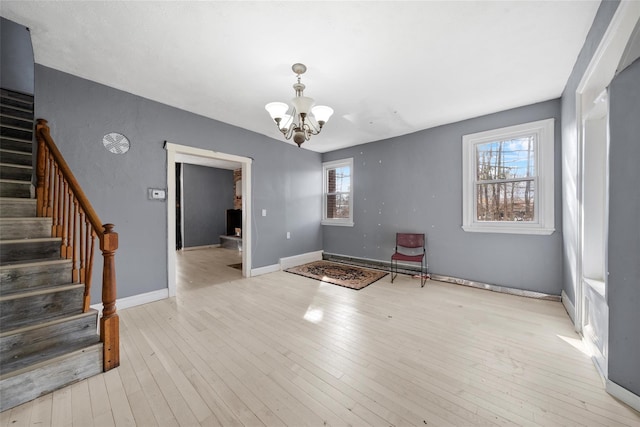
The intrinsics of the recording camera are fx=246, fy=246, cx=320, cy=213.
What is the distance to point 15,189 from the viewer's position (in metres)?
2.30

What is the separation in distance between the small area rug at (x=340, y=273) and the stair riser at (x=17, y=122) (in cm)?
371

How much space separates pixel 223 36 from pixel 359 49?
114 centimetres

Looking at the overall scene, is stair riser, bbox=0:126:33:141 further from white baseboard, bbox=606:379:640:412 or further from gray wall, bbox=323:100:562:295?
white baseboard, bbox=606:379:640:412

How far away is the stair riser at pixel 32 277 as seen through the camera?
5.85 ft

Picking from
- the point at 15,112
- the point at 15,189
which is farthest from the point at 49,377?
the point at 15,112

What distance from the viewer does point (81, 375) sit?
1.70 m

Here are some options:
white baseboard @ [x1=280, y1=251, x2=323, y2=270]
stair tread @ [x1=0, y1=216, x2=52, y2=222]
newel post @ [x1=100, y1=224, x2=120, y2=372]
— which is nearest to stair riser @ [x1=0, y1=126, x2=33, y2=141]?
stair tread @ [x1=0, y1=216, x2=52, y2=222]

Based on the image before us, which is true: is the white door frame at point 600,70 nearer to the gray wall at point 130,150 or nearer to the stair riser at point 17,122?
the gray wall at point 130,150

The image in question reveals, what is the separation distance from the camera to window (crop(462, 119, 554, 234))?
3.16 metres

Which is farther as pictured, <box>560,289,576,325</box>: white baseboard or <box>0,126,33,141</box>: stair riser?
<box>560,289,576,325</box>: white baseboard

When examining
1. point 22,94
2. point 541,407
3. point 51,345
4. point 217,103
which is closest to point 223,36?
point 217,103

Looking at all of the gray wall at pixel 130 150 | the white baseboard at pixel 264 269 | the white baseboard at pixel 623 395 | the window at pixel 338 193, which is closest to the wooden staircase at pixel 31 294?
the gray wall at pixel 130 150

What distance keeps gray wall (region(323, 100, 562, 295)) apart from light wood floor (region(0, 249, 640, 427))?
1.94 feet

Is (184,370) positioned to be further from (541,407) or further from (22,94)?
(22,94)
